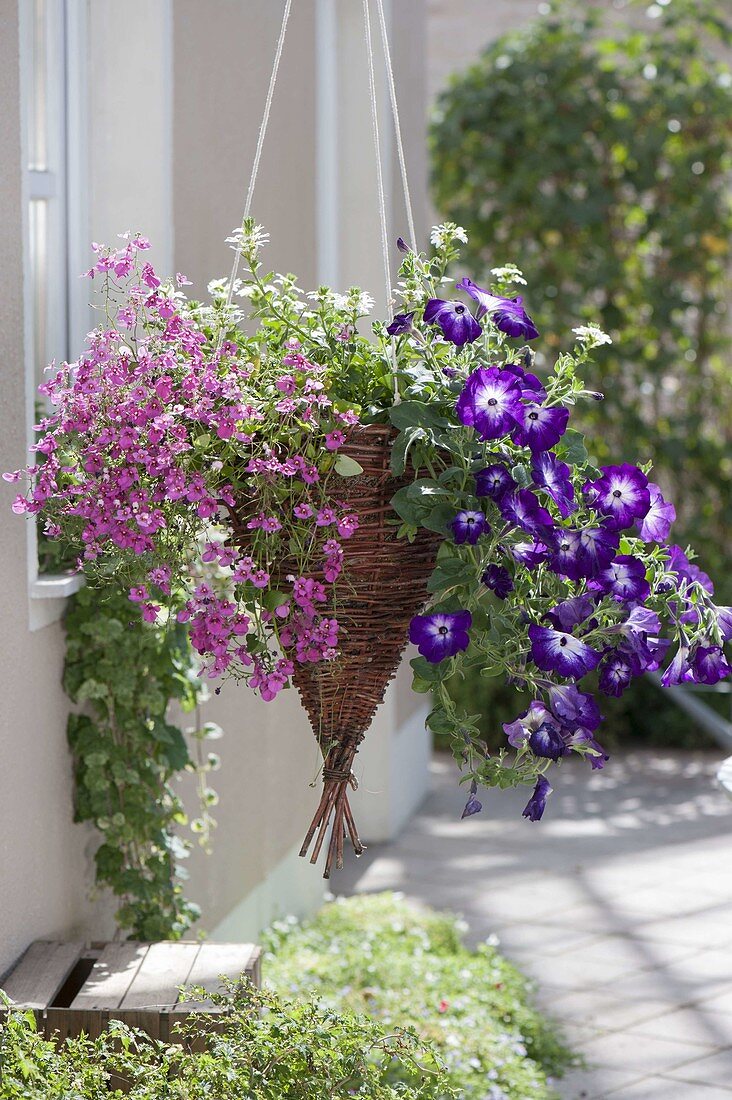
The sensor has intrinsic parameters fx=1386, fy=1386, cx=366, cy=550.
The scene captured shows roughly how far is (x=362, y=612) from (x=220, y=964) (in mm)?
827

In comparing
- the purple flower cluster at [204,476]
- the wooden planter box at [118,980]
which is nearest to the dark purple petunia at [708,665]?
the purple flower cluster at [204,476]

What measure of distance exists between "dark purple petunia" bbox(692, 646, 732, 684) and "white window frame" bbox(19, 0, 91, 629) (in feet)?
3.40

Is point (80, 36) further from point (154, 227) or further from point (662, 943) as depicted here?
point (662, 943)

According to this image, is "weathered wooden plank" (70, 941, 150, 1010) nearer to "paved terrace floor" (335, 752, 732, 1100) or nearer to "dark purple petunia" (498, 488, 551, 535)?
"dark purple petunia" (498, 488, 551, 535)

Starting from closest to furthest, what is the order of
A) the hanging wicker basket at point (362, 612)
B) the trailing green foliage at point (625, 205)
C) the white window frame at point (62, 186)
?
the hanging wicker basket at point (362, 612) → the white window frame at point (62, 186) → the trailing green foliage at point (625, 205)

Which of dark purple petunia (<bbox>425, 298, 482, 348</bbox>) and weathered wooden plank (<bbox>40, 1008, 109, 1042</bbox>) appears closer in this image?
dark purple petunia (<bbox>425, 298, 482, 348</bbox>)

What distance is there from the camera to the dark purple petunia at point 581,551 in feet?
4.83

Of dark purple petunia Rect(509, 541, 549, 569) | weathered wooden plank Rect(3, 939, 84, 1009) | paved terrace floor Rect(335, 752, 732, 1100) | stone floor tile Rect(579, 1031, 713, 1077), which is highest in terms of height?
dark purple petunia Rect(509, 541, 549, 569)

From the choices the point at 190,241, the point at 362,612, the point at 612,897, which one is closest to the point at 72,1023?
the point at 362,612

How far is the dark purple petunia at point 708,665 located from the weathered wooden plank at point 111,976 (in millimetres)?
957

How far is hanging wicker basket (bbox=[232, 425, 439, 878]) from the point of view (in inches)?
61.2

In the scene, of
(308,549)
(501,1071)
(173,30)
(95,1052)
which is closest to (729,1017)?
(501,1071)

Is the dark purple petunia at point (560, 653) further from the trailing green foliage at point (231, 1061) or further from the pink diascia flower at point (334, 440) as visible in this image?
the trailing green foliage at point (231, 1061)

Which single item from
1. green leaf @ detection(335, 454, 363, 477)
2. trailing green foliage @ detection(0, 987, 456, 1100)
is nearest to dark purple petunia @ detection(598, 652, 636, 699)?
green leaf @ detection(335, 454, 363, 477)
